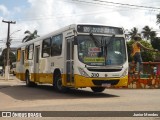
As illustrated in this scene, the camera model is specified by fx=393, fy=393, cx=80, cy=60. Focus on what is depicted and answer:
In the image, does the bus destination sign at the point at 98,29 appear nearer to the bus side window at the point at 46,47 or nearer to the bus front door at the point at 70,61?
the bus front door at the point at 70,61

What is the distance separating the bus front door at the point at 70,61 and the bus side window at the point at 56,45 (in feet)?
3.05

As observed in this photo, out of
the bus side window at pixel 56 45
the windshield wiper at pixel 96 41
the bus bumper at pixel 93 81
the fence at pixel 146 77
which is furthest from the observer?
the fence at pixel 146 77

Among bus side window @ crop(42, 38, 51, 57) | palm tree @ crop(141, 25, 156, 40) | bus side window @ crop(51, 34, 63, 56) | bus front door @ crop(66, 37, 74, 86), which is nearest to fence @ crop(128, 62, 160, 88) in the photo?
bus side window @ crop(42, 38, 51, 57)

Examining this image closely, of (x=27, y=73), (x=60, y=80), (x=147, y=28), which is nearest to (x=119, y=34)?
(x=60, y=80)

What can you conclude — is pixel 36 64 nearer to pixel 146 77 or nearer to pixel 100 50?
pixel 146 77

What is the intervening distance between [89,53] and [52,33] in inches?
162

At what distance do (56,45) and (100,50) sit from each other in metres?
3.08

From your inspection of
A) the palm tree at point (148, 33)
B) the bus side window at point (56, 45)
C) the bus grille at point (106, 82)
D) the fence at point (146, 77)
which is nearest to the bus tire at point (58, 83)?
the bus side window at point (56, 45)

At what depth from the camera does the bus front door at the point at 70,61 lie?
17.0 m

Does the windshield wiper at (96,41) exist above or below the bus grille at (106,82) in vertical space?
above

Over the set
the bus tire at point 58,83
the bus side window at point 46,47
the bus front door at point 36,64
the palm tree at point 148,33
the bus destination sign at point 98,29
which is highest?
the palm tree at point 148,33

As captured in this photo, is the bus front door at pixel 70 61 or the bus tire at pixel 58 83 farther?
the bus tire at pixel 58 83

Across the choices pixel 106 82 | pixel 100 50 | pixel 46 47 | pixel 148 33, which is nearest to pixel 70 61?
pixel 100 50

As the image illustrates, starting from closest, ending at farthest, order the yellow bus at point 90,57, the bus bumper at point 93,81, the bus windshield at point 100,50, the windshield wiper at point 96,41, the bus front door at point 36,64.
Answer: the bus bumper at point 93,81 → the yellow bus at point 90,57 → the bus windshield at point 100,50 → the windshield wiper at point 96,41 → the bus front door at point 36,64
